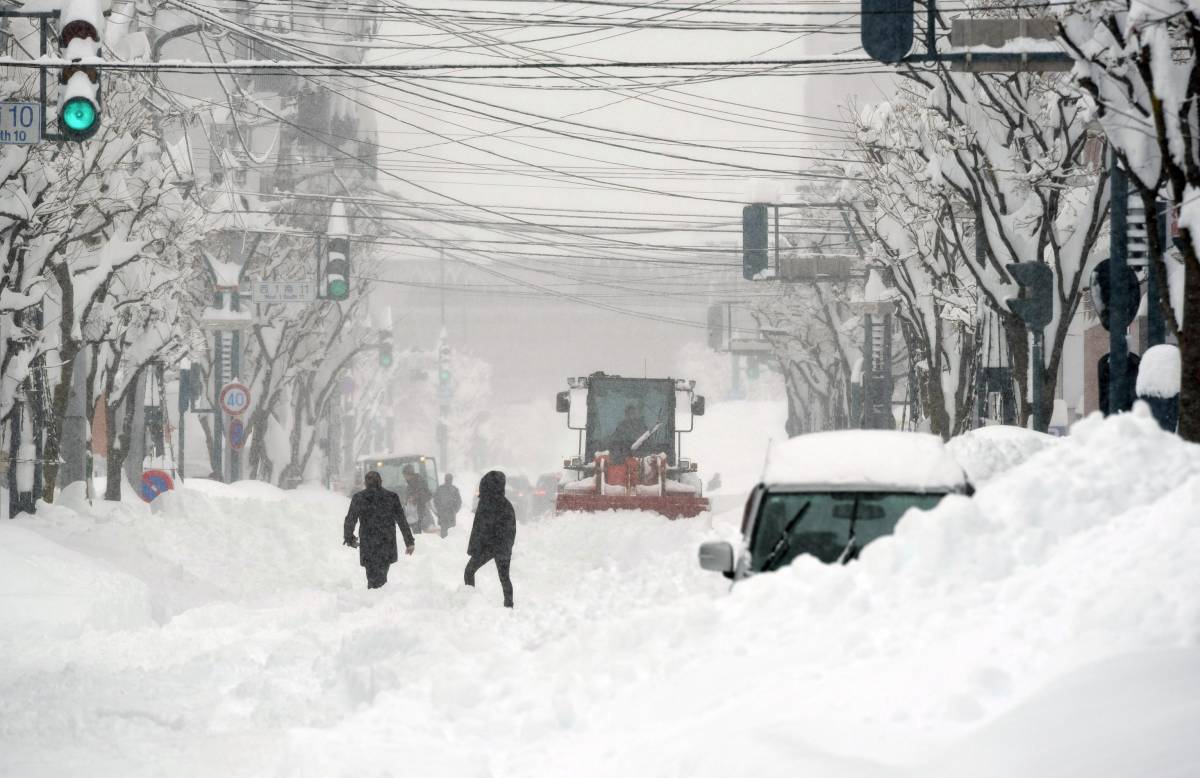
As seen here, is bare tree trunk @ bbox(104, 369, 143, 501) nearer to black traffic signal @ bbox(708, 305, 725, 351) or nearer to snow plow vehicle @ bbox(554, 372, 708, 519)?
snow plow vehicle @ bbox(554, 372, 708, 519)

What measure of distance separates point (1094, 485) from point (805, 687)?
212 cm

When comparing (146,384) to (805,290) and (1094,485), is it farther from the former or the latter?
(805,290)

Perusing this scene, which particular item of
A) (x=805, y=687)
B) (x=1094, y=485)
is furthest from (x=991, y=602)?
(x=1094, y=485)

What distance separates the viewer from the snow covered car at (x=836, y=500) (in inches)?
346

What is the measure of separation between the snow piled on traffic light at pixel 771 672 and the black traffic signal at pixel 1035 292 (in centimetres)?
824

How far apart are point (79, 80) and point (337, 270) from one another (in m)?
15.5

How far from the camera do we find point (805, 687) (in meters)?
6.59

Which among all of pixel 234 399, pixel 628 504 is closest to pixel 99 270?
pixel 628 504

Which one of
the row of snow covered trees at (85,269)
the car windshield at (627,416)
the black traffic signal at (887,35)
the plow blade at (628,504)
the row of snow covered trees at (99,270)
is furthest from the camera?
the car windshield at (627,416)

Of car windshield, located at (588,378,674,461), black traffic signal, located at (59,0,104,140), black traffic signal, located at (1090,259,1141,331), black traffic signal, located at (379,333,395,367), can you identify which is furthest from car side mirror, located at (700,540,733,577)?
black traffic signal, located at (379,333,395,367)

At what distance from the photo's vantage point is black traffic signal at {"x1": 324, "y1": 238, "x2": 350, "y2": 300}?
27719mm

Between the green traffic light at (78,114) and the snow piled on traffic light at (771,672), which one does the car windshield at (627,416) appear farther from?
the green traffic light at (78,114)

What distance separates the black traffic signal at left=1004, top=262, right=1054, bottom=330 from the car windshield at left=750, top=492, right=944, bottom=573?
12044mm

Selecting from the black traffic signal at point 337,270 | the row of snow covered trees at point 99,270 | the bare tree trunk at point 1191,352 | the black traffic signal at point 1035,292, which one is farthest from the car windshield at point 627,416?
the bare tree trunk at point 1191,352
